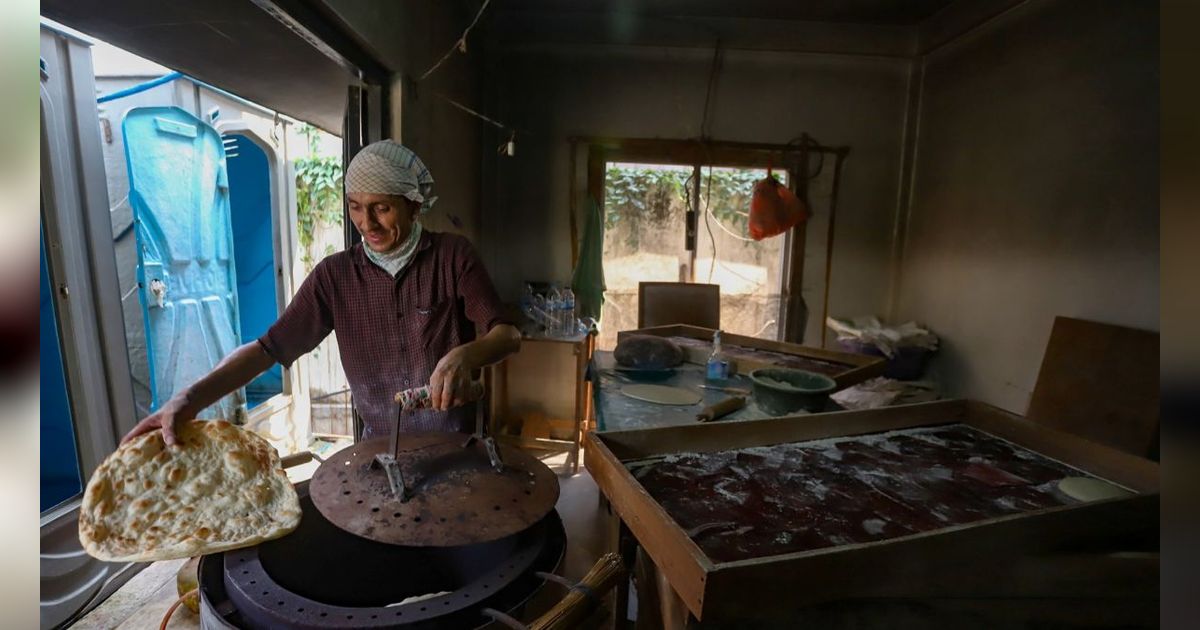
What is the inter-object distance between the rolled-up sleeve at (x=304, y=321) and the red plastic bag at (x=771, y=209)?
3.11m

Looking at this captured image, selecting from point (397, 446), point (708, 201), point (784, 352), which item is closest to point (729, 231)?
point (708, 201)

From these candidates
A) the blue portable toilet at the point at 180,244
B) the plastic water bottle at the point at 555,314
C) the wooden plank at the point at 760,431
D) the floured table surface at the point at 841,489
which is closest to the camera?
the floured table surface at the point at 841,489

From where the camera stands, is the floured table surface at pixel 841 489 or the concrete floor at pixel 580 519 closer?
the floured table surface at pixel 841 489

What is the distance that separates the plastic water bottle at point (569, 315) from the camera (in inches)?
145

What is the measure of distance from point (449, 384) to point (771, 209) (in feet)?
10.6

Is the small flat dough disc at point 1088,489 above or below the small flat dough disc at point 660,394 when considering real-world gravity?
above

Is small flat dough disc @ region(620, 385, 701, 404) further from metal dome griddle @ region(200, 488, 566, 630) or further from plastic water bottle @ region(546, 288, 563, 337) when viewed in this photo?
plastic water bottle @ region(546, 288, 563, 337)

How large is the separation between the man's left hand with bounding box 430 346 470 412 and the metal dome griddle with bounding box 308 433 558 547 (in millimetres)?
110

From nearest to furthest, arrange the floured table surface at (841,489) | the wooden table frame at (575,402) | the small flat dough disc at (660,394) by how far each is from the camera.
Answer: the floured table surface at (841,489)
the small flat dough disc at (660,394)
the wooden table frame at (575,402)

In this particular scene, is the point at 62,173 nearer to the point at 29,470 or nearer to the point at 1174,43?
the point at 29,470

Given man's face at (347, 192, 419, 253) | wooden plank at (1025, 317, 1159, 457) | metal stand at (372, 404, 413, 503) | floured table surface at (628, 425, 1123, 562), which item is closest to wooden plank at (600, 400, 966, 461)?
floured table surface at (628, 425, 1123, 562)

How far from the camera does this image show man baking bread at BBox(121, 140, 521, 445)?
1574 mm

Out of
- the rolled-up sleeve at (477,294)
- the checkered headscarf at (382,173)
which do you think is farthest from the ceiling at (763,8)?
the rolled-up sleeve at (477,294)

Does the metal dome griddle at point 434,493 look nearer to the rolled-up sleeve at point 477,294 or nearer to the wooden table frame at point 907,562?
the wooden table frame at point 907,562
